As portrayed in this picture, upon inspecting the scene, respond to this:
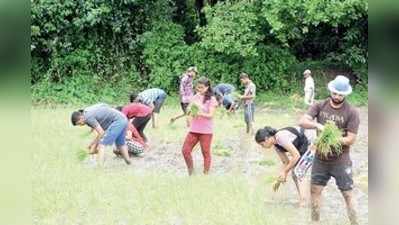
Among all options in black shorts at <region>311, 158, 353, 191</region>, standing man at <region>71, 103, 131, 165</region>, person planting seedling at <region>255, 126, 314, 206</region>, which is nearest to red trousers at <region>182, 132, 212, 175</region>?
standing man at <region>71, 103, 131, 165</region>

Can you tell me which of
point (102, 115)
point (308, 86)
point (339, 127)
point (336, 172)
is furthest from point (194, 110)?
point (308, 86)

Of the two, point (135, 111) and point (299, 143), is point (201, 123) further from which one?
point (135, 111)

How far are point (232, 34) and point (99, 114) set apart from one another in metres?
10.0

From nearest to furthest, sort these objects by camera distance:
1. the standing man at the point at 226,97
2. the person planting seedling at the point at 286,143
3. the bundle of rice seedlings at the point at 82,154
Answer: the person planting seedling at the point at 286,143, the bundle of rice seedlings at the point at 82,154, the standing man at the point at 226,97

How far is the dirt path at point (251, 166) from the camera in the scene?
19.4ft

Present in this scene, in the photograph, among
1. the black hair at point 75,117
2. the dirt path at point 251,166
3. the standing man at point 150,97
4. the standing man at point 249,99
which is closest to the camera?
the dirt path at point 251,166

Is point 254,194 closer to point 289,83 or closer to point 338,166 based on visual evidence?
point 338,166

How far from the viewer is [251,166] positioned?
8391mm

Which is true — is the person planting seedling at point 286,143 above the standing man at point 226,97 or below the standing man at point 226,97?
below

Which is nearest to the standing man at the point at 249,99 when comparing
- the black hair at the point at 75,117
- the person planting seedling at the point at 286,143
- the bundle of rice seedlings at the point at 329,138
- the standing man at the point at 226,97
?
the standing man at the point at 226,97

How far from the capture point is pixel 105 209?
19.5 ft

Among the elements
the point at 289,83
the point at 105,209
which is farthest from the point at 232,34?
the point at 105,209

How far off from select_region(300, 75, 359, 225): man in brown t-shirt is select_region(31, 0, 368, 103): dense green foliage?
1196cm

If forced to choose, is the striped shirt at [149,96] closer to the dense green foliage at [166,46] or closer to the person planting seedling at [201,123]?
the person planting seedling at [201,123]
